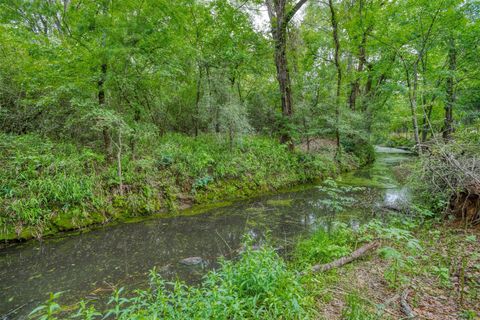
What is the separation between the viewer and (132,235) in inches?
204

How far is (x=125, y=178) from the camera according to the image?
20.6 ft

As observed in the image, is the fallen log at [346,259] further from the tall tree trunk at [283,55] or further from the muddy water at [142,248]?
the tall tree trunk at [283,55]

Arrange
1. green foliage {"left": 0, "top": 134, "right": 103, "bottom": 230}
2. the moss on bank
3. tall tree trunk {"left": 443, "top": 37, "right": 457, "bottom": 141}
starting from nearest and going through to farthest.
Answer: green foliage {"left": 0, "top": 134, "right": 103, "bottom": 230} < the moss on bank < tall tree trunk {"left": 443, "top": 37, "right": 457, "bottom": 141}

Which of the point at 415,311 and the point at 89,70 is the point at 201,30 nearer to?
the point at 89,70

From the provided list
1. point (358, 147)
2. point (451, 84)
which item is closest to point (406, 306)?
point (451, 84)

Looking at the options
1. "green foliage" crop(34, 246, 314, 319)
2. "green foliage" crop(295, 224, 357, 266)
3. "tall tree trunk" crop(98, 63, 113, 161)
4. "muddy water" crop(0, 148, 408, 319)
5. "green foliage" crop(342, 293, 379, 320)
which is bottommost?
"muddy water" crop(0, 148, 408, 319)

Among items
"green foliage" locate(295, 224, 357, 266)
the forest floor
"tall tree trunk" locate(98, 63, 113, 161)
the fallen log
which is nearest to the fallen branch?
the forest floor

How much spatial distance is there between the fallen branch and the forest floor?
0.03 meters

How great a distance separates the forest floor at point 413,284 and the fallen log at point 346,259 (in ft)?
0.28

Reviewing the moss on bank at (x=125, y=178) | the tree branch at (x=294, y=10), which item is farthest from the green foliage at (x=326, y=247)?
the tree branch at (x=294, y=10)

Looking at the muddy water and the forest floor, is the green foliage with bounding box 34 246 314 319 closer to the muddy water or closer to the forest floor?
the forest floor

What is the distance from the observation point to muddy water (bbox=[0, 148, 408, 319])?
350cm

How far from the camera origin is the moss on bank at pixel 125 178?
16.5 feet

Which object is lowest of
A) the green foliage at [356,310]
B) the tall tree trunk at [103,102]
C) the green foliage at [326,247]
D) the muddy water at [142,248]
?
the muddy water at [142,248]
